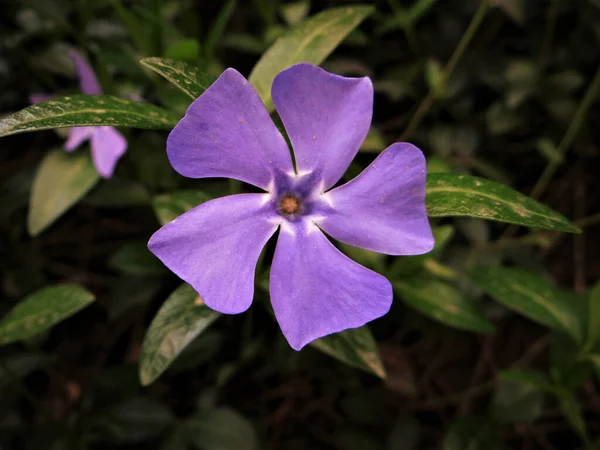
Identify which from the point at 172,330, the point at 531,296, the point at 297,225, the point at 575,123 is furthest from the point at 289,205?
the point at 575,123

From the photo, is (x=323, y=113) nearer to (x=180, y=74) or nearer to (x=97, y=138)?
(x=180, y=74)

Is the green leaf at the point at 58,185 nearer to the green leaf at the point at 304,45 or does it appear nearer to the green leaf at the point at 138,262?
the green leaf at the point at 138,262

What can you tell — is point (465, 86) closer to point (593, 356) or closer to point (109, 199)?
point (593, 356)

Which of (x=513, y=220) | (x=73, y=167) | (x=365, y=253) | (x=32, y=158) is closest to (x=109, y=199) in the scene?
(x=73, y=167)

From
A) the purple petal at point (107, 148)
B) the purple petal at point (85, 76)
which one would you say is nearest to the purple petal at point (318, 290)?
the purple petal at point (107, 148)

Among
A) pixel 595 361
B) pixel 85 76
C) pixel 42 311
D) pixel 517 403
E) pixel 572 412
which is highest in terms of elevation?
pixel 85 76

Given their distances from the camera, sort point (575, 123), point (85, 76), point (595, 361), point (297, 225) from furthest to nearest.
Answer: point (575, 123) < point (85, 76) < point (595, 361) < point (297, 225)
